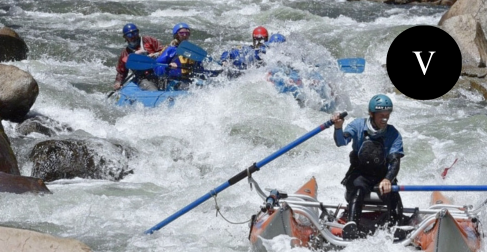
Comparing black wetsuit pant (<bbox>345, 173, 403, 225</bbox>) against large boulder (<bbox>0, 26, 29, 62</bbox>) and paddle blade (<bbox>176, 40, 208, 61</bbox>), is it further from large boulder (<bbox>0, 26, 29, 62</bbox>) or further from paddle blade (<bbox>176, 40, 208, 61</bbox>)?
large boulder (<bbox>0, 26, 29, 62</bbox>)

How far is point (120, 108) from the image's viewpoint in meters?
10.5

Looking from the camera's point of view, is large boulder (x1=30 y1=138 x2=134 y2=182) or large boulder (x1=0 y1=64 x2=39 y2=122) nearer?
large boulder (x1=30 y1=138 x2=134 y2=182)

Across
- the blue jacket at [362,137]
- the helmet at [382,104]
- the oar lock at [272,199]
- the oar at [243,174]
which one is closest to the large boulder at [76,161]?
the oar at [243,174]

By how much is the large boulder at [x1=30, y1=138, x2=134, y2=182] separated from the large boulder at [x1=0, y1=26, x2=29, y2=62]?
4.92m

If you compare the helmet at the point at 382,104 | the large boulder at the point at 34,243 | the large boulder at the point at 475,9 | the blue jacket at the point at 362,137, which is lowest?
the large boulder at the point at 475,9

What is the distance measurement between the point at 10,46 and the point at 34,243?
Result: 8731 mm

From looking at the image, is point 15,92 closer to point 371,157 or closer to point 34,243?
point 34,243

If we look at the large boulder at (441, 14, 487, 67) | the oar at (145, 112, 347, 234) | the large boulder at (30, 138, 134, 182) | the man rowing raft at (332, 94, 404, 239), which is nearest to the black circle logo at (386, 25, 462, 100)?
the large boulder at (441, 14, 487, 67)

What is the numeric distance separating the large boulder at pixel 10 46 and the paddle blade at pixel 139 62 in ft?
10.6

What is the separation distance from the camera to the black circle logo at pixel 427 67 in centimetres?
997

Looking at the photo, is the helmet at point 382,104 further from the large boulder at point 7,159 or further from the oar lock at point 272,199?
the large boulder at point 7,159

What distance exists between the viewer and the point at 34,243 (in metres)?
4.61

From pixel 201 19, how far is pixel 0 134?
992cm

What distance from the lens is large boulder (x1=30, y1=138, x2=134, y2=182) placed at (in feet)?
25.9
